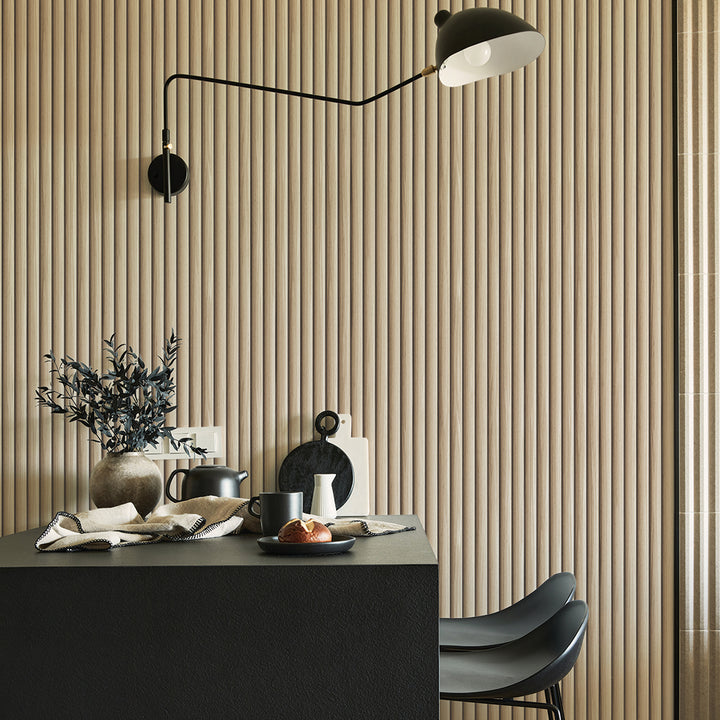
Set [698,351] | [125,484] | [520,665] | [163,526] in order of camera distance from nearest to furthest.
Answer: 1. [163,526]
2. [520,665]
3. [125,484]
4. [698,351]

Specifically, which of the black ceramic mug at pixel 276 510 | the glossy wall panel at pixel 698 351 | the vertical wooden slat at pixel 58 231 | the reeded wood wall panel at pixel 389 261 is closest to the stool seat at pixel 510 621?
the reeded wood wall panel at pixel 389 261

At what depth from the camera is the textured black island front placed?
135 cm

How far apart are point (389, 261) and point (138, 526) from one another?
1216mm

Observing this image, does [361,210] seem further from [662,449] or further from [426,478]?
[662,449]

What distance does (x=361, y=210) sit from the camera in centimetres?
260

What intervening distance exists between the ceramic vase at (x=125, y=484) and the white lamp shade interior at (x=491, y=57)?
1.28m

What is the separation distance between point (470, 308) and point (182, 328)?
885mm

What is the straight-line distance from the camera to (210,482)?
2.27 meters

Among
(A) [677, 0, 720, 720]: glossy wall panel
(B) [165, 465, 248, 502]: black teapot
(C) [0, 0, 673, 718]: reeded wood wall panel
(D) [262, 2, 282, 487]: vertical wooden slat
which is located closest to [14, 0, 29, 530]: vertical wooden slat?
(C) [0, 0, 673, 718]: reeded wood wall panel

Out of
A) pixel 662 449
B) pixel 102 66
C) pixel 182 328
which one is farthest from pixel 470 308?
pixel 102 66

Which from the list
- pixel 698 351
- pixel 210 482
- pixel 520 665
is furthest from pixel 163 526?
pixel 698 351

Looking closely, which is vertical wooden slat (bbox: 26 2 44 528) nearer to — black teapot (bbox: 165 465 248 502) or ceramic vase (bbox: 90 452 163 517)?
ceramic vase (bbox: 90 452 163 517)

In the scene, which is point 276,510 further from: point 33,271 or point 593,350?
point 33,271

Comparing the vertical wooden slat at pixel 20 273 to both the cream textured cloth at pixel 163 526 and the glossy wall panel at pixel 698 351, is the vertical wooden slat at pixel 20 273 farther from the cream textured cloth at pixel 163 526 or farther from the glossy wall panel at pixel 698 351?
the glossy wall panel at pixel 698 351
